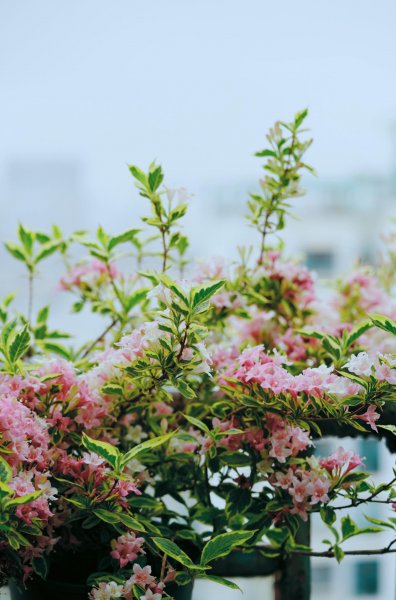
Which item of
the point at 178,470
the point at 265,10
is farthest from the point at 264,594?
the point at 265,10

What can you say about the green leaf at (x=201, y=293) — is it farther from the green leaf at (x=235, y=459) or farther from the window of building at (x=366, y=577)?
the window of building at (x=366, y=577)

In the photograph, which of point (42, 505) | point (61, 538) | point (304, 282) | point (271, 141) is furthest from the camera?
point (304, 282)

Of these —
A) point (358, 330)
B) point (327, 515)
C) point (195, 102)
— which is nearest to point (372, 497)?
point (327, 515)

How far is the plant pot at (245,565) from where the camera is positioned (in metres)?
0.90

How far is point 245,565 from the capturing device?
0.90 metres

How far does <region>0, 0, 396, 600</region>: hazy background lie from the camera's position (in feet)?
19.2

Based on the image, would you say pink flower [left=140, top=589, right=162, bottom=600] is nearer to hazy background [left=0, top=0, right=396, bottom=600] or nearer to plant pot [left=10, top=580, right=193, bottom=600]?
plant pot [left=10, top=580, right=193, bottom=600]

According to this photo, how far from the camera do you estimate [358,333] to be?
2.48ft

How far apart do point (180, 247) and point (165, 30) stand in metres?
3.59

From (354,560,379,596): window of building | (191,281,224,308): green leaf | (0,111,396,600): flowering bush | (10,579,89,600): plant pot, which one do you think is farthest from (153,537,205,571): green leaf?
(354,560,379,596): window of building

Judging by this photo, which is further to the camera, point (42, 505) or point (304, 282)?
point (304, 282)

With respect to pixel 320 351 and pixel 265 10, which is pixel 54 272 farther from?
pixel 265 10

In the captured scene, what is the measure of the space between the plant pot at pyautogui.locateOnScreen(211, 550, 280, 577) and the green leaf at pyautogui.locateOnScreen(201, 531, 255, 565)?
279 mm

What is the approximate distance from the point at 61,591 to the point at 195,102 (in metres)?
17.0
